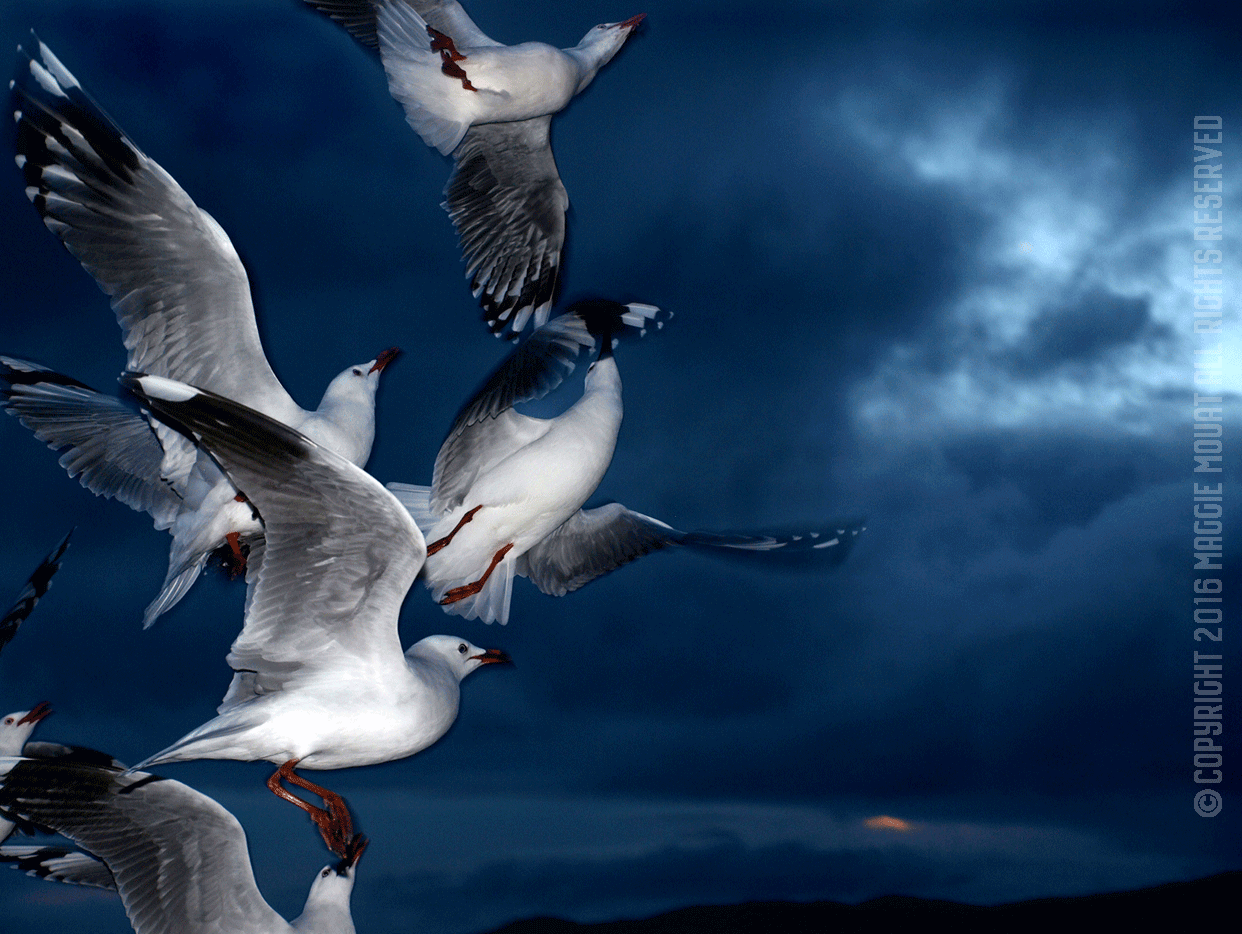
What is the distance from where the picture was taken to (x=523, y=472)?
146 inches

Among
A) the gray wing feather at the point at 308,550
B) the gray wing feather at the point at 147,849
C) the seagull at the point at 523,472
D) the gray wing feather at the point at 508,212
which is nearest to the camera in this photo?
the gray wing feather at the point at 308,550

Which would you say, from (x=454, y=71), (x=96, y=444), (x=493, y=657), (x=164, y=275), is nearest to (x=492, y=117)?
(x=454, y=71)

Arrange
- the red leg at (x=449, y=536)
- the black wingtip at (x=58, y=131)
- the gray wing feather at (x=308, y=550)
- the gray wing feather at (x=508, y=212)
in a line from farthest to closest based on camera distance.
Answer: the gray wing feather at (x=508, y=212) → the red leg at (x=449, y=536) → the black wingtip at (x=58, y=131) → the gray wing feather at (x=308, y=550)

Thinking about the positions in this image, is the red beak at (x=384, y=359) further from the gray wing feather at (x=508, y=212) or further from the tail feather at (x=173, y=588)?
the tail feather at (x=173, y=588)

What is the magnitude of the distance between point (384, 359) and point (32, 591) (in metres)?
1.83

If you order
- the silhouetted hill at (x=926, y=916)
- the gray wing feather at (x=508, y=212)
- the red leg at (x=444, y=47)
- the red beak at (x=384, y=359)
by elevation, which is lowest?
the silhouetted hill at (x=926, y=916)

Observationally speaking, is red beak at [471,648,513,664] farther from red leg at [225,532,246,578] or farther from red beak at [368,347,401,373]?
red beak at [368,347,401,373]

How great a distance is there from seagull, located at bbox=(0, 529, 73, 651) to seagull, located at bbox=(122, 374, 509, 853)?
1.80 m

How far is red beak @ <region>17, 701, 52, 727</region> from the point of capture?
4805mm

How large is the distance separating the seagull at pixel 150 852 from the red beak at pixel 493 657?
0.88 m

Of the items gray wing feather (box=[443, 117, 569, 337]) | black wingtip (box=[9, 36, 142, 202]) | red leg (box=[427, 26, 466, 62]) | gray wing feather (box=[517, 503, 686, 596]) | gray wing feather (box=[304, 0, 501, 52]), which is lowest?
gray wing feather (box=[517, 503, 686, 596])

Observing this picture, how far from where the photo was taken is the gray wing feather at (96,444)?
4.64m

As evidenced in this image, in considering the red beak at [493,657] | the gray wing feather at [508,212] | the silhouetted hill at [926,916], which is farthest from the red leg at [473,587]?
the silhouetted hill at [926,916]

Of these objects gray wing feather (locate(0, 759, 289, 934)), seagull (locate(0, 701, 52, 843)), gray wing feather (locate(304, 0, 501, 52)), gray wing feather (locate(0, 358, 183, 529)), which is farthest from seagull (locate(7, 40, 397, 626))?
seagull (locate(0, 701, 52, 843))
